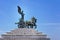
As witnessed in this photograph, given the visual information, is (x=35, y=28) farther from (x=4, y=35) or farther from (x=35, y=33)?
(x=4, y=35)

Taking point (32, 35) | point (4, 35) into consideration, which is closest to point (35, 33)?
point (32, 35)

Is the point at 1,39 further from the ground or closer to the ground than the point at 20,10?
closer to the ground

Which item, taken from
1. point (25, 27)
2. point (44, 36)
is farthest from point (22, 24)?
point (44, 36)

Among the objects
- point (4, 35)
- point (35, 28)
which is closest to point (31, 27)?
point (35, 28)

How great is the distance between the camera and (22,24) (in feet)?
202

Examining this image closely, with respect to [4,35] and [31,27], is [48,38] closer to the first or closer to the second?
[31,27]

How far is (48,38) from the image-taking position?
196 ft

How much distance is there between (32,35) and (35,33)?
838mm

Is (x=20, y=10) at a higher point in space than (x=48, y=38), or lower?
higher

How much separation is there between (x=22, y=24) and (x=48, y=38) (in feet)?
18.9

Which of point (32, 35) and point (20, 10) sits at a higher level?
point (20, 10)

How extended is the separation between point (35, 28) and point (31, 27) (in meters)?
0.90

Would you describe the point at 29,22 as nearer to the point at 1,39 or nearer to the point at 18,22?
the point at 18,22

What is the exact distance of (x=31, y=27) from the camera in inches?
2436
